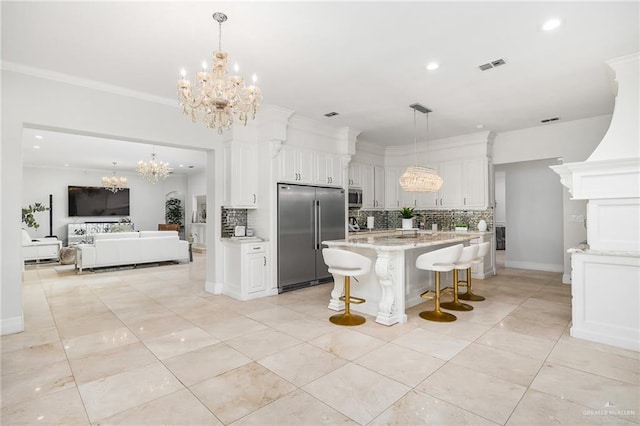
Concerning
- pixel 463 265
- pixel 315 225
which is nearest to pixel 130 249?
pixel 315 225

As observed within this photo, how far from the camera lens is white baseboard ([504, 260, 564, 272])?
7.02 metres

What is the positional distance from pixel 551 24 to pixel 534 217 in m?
5.64

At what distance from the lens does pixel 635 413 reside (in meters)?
2.05

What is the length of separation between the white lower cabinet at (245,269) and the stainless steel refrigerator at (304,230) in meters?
0.30

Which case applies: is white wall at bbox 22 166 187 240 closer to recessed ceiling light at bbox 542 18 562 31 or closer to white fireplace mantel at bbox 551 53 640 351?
recessed ceiling light at bbox 542 18 562 31

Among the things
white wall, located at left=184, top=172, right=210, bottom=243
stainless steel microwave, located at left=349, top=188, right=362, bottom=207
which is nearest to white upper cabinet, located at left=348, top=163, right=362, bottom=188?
stainless steel microwave, located at left=349, top=188, right=362, bottom=207

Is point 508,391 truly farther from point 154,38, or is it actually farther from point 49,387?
point 154,38

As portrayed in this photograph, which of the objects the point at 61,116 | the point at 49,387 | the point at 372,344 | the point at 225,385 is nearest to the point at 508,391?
the point at 372,344

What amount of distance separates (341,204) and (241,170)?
197cm

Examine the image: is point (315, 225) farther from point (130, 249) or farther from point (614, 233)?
point (130, 249)

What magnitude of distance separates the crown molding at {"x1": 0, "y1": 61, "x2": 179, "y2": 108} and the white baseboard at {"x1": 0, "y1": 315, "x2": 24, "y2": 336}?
2655 millimetres

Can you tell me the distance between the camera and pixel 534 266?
7.30m

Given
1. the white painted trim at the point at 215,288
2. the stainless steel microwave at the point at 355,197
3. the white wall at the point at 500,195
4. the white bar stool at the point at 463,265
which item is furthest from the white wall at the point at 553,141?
the white painted trim at the point at 215,288

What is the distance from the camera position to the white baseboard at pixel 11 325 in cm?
347
